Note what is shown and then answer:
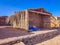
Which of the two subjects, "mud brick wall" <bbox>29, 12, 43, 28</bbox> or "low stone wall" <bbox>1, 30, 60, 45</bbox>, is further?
"mud brick wall" <bbox>29, 12, 43, 28</bbox>

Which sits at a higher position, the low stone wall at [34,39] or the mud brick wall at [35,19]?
the mud brick wall at [35,19]

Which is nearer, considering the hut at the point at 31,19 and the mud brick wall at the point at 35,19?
the hut at the point at 31,19

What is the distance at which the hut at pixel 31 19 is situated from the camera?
13.0 metres

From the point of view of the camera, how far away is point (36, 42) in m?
9.34

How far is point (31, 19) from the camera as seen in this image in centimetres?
1448

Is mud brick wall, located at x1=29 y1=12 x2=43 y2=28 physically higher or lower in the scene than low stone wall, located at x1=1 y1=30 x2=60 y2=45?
higher

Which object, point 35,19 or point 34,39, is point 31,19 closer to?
point 35,19

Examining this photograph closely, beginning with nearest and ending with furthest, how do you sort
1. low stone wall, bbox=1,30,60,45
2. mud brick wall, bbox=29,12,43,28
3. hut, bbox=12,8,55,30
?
low stone wall, bbox=1,30,60,45, hut, bbox=12,8,55,30, mud brick wall, bbox=29,12,43,28

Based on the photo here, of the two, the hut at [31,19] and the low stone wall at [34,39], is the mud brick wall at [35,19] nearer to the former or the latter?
the hut at [31,19]

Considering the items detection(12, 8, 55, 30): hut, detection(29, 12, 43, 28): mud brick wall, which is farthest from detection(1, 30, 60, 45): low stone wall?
detection(29, 12, 43, 28): mud brick wall

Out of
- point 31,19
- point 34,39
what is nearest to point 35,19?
point 31,19

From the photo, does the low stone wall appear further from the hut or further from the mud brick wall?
the mud brick wall

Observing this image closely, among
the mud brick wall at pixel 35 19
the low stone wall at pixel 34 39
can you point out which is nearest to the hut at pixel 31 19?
the mud brick wall at pixel 35 19

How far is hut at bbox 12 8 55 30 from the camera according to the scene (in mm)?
12952
